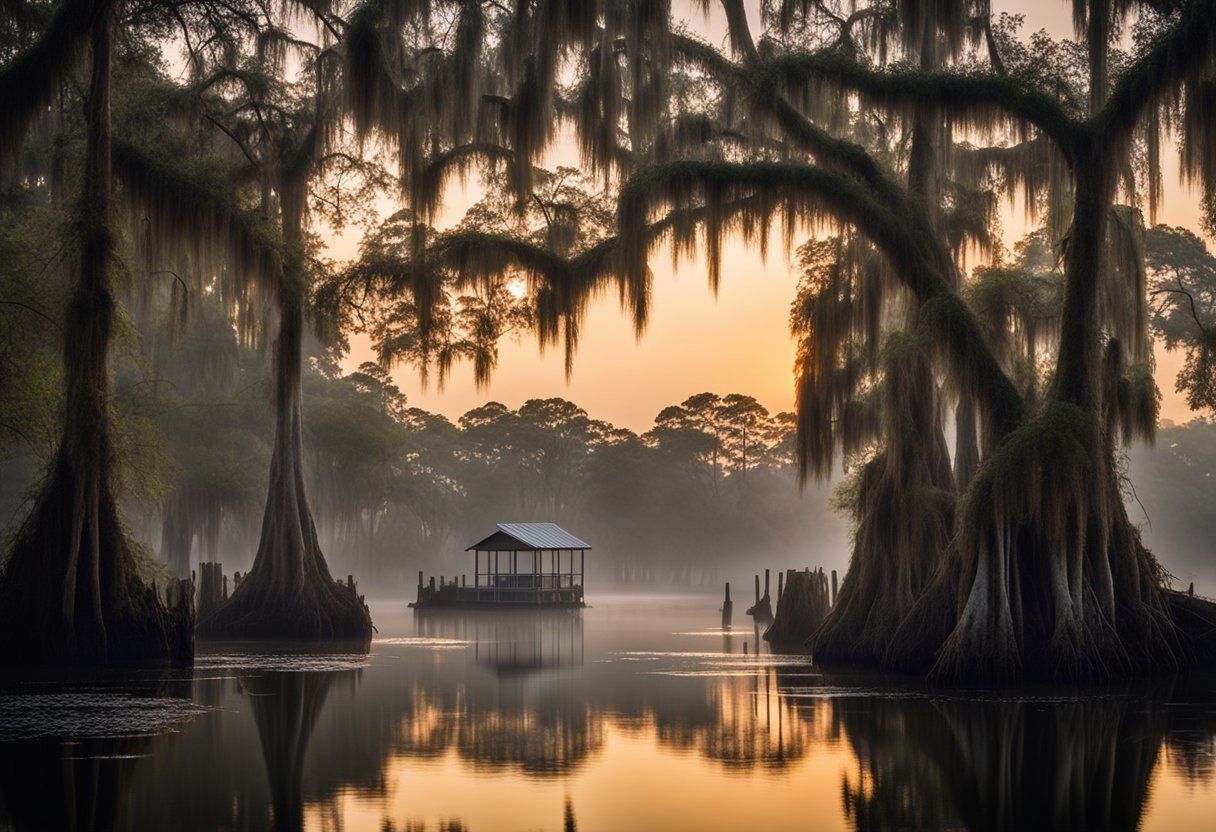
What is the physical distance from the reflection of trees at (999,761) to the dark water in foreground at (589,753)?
0.14 feet

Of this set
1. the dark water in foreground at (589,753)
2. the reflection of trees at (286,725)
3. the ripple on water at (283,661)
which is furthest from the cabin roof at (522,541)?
the reflection of trees at (286,725)

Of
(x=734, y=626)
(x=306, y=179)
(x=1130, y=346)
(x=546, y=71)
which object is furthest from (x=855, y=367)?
(x=734, y=626)

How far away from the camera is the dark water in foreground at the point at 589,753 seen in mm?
11516

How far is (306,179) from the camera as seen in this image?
112 ft

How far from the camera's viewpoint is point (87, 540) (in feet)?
74.7

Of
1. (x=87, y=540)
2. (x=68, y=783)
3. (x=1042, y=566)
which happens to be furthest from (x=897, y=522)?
(x=68, y=783)

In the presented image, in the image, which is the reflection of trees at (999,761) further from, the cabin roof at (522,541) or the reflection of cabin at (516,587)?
the reflection of cabin at (516,587)

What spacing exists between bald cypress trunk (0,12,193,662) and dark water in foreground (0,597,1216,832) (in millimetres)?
985

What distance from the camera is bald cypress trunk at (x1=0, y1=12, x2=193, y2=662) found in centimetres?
2242

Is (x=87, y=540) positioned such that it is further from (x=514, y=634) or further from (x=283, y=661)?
(x=514, y=634)

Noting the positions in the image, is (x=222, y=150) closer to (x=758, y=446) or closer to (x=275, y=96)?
(x=275, y=96)

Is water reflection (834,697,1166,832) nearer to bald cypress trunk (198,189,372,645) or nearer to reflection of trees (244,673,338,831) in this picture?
reflection of trees (244,673,338,831)

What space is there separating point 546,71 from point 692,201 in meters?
3.92

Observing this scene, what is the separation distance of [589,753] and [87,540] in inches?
424
